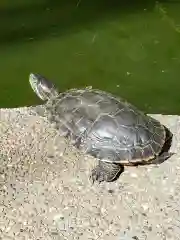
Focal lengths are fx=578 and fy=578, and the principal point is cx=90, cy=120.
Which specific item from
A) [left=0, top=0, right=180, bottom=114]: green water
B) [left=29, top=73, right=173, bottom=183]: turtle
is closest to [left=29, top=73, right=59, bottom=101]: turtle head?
[left=0, top=0, right=180, bottom=114]: green water

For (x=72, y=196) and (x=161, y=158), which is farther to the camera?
(x=161, y=158)

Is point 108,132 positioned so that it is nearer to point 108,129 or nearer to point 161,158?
point 108,129

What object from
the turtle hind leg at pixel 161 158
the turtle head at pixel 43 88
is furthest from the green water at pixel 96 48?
the turtle hind leg at pixel 161 158

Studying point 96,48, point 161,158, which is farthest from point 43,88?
point 96,48

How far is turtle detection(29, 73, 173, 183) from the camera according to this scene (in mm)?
2760

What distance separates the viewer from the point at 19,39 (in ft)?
14.6

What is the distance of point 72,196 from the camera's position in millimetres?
2695

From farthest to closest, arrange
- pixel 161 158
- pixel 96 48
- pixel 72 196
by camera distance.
A: pixel 96 48 < pixel 161 158 < pixel 72 196

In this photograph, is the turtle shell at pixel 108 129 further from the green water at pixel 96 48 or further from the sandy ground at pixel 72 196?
the green water at pixel 96 48

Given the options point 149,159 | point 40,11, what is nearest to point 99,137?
point 149,159

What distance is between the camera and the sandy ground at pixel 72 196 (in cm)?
252

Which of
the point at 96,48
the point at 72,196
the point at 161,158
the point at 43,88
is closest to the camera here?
the point at 72,196

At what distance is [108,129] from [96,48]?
5.58 feet

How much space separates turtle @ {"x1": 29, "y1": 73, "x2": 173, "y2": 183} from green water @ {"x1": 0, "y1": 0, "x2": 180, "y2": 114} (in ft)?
2.59
